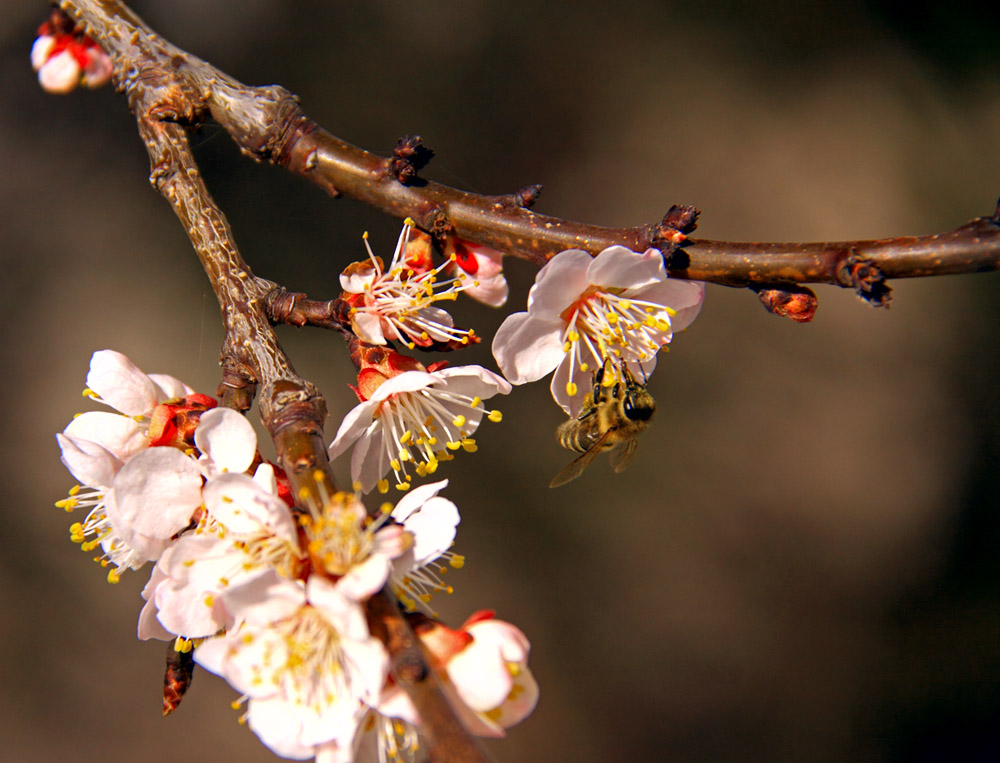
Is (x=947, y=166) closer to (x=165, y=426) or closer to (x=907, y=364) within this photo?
(x=907, y=364)

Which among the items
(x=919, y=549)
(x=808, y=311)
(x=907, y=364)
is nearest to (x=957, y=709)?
(x=919, y=549)

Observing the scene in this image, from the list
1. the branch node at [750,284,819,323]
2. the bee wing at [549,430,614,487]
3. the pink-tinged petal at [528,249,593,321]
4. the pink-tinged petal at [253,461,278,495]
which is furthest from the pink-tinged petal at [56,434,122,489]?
the branch node at [750,284,819,323]

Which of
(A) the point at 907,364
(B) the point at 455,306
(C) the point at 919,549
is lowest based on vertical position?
(C) the point at 919,549

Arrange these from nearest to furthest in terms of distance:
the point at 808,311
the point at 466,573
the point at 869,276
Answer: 1. the point at 869,276
2. the point at 808,311
3. the point at 466,573

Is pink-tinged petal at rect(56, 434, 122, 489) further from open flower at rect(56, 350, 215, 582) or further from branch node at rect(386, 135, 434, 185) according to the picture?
branch node at rect(386, 135, 434, 185)

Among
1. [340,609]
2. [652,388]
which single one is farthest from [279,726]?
[652,388]

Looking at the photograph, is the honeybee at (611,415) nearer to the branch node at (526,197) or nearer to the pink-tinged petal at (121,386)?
the branch node at (526,197)

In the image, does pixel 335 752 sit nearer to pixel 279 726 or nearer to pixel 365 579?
pixel 279 726
